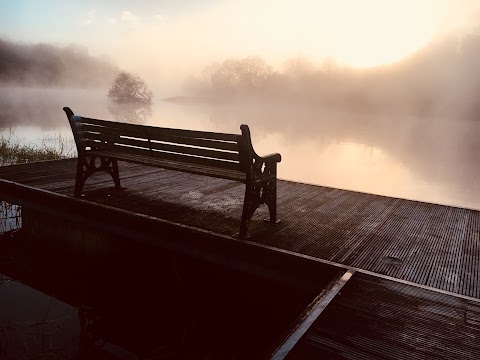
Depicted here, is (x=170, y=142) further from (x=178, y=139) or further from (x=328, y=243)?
(x=328, y=243)

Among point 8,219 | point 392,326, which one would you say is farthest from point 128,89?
point 392,326

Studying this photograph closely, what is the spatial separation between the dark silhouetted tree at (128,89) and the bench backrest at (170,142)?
227 ft

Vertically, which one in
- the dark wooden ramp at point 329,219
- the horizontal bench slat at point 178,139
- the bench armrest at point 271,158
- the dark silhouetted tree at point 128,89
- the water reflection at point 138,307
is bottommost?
the water reflection at point 138,307

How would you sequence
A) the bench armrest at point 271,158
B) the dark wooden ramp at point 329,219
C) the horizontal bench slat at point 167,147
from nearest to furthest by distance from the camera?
the dark wooden ramp at point 329,219 → the bench armrest at point 271,158 → the horizontal bench slat at point 167,147

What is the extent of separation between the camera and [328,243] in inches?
179

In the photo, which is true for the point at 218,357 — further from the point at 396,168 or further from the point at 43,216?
the point at 396,168

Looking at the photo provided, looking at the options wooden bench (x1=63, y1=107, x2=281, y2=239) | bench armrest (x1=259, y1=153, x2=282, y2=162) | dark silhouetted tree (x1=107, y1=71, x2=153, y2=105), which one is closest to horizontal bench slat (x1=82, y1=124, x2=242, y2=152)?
wooden bench (x1=63, y1=107, x2=281, y2=239)

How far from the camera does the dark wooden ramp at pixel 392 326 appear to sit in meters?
2.57

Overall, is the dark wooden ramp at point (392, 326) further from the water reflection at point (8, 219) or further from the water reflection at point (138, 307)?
the water reflection at point (8, 219)

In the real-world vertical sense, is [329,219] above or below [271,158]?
below

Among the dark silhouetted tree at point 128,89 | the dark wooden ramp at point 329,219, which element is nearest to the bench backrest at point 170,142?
the dark wooden ramp at point 329,219

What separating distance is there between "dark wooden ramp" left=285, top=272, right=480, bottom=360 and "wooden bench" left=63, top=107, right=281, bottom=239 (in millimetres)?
1706

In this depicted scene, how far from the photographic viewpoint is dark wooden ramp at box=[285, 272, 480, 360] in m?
2.57

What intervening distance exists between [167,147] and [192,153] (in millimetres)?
447
